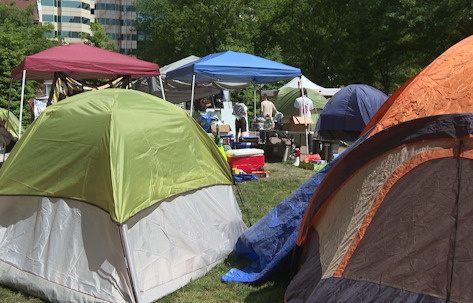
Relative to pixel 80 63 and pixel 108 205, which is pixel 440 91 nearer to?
pixel 108 205

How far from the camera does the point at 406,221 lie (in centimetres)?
288

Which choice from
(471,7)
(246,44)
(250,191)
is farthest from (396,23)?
A: (250,191)

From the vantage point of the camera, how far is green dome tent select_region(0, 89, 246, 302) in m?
3.74

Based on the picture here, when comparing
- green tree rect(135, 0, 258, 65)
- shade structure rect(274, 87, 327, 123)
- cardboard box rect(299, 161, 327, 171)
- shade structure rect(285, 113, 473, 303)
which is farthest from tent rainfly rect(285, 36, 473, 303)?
green tree rect(135, 0, 258, 65)

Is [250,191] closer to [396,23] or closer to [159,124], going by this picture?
[159,124]

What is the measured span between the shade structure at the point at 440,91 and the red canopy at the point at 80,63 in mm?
6907

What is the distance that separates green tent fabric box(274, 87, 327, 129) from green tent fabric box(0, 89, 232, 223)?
48.0 ft

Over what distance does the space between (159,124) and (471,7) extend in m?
19.9

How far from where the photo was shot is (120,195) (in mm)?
3773

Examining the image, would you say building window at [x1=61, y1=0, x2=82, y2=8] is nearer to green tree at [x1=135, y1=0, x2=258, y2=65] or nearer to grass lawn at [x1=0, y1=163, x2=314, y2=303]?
green tree at [x1=135, y1=0, x2=258, y2=65]

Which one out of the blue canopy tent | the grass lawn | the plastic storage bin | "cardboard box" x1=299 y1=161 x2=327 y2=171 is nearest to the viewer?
the grass lawn

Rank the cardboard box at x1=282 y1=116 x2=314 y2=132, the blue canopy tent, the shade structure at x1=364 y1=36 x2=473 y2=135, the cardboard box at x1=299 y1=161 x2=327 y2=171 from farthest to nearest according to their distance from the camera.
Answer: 1. the cardboard box at x1=282 y1=116 x2=314 y2=132
2. the blue canopy tent
3. the cardboard box at x1=299 y1=161 x2=327 y2=171
4. the shade structure at x1=364 y1=36 x2=473 y2=135

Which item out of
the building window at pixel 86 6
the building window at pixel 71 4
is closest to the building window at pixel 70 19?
the building window at pixel 71 4

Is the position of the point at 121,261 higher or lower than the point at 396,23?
lower
